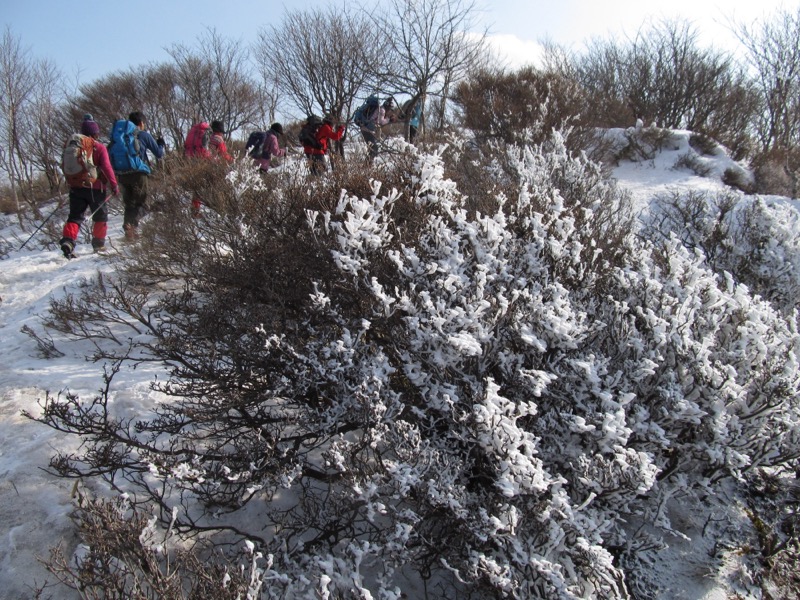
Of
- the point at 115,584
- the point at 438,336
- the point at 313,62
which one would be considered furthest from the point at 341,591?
the point at 313,62

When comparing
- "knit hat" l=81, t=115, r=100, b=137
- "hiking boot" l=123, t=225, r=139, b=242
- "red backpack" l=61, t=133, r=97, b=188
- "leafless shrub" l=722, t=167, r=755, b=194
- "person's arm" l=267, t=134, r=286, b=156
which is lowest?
"hiking boot" l=123, t=225, r=139, b=242

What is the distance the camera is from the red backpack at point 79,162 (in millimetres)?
5660

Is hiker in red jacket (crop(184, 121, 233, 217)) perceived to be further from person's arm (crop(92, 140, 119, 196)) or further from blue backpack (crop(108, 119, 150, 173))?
person's arm (crop(92, 140, 119, 196))

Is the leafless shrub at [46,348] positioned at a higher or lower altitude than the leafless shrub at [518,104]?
lower

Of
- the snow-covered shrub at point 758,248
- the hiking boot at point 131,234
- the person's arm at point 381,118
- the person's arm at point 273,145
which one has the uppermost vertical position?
the person's arm at point 381,118

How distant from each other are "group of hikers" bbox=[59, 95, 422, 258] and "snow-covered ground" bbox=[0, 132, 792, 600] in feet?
1.92

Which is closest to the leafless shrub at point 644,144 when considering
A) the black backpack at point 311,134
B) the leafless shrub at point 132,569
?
the black backpack at point 311,134

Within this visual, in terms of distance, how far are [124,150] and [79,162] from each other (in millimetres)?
787

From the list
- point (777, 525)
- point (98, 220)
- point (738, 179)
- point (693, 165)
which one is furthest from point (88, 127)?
point (738, 179)

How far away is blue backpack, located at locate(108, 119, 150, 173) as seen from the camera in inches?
252

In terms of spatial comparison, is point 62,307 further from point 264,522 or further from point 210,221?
point 264,522

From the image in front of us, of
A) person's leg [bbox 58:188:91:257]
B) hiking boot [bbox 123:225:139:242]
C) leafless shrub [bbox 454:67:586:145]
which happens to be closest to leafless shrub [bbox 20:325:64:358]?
hiking boot [bbox 123:225:139:242]

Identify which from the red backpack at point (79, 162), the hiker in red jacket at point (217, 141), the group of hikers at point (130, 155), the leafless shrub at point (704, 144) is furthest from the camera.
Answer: the leafless shrub at point (704, 144)

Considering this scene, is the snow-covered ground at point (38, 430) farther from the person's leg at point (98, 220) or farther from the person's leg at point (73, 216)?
the person's leg at point (73, 216)
